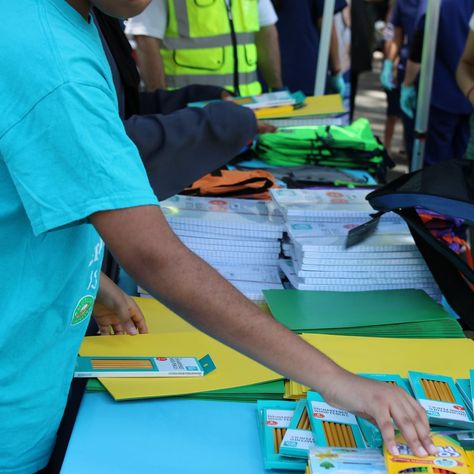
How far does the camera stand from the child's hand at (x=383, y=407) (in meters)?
0.96

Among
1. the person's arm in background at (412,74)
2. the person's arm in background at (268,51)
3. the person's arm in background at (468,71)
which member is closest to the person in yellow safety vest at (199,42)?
the person's arm in background at (268,51)

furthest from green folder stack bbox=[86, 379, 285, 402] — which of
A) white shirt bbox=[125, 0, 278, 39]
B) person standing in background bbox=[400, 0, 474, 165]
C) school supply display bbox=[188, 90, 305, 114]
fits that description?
person standing in background bbox=[400, 0, 474, 165]

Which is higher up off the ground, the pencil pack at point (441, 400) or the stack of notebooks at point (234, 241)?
the pencil pack at point (441, 400)

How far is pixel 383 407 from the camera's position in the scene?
96cm

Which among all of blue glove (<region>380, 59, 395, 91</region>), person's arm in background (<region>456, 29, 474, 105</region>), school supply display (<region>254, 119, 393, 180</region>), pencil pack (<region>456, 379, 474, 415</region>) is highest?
pencil pack (<region>456, 379, 474, 415</region>)

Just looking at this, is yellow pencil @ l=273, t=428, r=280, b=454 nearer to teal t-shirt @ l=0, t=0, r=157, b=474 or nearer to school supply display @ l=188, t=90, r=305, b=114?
teal t-shirt @ l=0, t=0, r=157, b=474

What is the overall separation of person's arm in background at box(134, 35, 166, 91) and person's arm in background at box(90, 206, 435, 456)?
92.1 inches

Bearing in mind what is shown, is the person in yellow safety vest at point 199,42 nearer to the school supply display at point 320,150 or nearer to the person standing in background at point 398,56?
the school supply display at point 320,150

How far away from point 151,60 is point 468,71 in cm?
121

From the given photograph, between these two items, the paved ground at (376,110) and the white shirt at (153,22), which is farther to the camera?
the paved ground at (376,110)

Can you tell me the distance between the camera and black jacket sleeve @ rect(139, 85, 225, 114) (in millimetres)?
2373

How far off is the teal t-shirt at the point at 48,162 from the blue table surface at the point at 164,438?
0.59 feet

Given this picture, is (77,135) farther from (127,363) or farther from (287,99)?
(287,99)

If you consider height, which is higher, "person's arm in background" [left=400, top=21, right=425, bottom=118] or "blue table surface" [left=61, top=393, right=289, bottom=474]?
"blue table surface" [left=61, top=393, right=289, bottom=474]
